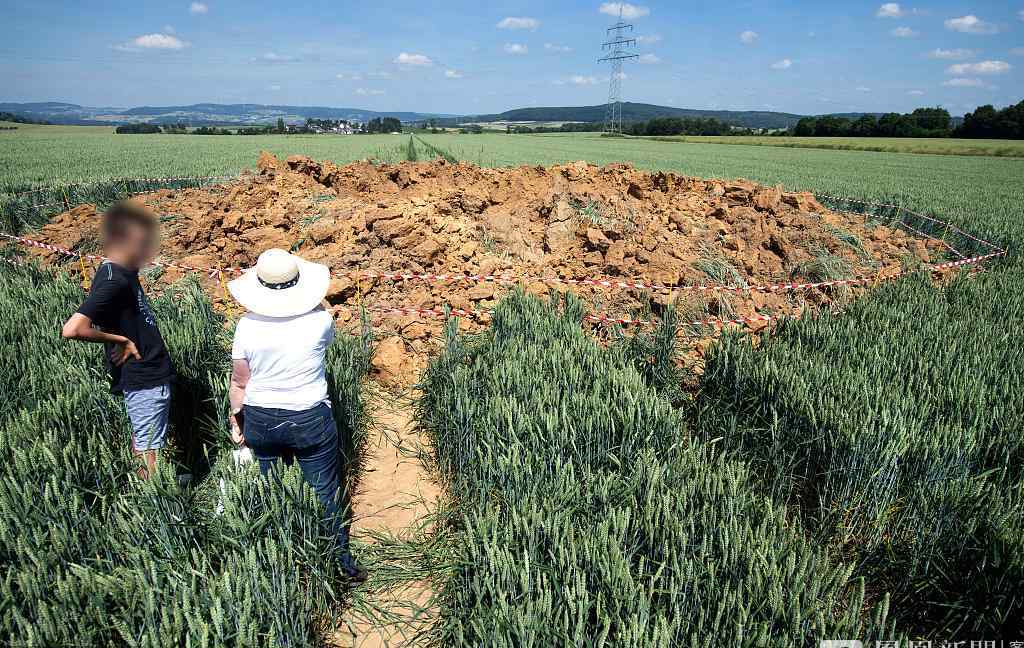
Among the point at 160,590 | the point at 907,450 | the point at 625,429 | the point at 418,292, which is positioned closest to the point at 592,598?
the point at 625,429

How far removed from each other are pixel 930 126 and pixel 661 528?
7166 centimetres

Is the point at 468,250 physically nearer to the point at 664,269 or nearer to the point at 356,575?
the point at 664,269

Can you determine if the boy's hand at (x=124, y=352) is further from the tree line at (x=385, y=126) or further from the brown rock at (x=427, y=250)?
the tree line at (x=385, y=126)

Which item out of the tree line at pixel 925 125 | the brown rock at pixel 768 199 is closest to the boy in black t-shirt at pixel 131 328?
the brown rock at pixel 768 199

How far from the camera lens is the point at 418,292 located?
712 centimetres

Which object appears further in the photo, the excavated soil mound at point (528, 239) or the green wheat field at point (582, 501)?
the excavated soil mound at point (528, 239)

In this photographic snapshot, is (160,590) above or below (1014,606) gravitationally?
above

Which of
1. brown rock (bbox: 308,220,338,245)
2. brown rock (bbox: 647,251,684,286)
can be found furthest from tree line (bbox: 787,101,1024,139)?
brown rock (bbox: 308,220,338,245)

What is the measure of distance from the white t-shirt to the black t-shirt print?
0.79m

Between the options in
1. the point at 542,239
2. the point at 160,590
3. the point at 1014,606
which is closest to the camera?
the point at 160,590

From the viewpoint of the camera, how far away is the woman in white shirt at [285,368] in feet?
8.01

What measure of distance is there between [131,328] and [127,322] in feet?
0.13

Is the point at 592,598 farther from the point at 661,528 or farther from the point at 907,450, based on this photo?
the point at 907,450

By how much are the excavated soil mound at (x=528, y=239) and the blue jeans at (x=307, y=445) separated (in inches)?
104
